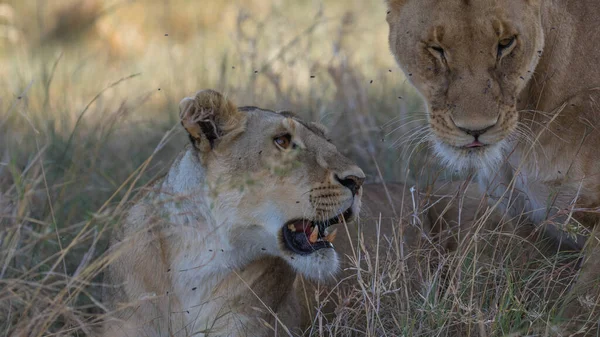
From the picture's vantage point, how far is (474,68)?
274 cm

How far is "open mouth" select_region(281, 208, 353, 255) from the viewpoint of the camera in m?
2.62

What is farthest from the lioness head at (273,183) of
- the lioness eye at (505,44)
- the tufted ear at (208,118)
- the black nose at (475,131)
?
the lioness eye at (505,44)

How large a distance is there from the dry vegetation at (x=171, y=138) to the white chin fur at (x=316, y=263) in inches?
3.5

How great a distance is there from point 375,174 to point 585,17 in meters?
1.77

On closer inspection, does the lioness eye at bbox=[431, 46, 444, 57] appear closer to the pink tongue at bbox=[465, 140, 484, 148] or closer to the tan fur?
the tan fur

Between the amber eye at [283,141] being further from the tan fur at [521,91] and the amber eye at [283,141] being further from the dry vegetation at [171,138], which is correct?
the tan fur at [521,91]

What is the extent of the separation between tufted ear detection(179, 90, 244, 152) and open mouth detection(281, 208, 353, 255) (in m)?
0.33

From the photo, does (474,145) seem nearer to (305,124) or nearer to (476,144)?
(476,144)

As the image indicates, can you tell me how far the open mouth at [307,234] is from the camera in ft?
8.61

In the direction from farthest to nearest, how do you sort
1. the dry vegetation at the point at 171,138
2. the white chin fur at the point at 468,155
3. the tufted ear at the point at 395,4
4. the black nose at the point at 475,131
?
the tufted ear at the point at 395,4 → the white chin fur at the point at 468,155 → the black nose at the point at 475,131 → the dry vegetation at the point at 171,138

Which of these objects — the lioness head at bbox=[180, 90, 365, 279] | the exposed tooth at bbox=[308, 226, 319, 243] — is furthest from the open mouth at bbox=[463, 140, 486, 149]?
the exposed tooth at bbox=[308, 226, 319, 243]

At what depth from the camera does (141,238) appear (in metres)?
2.77

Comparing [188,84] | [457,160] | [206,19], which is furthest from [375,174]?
[206,19]

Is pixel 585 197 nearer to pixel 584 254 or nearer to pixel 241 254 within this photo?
pixel 584 254
